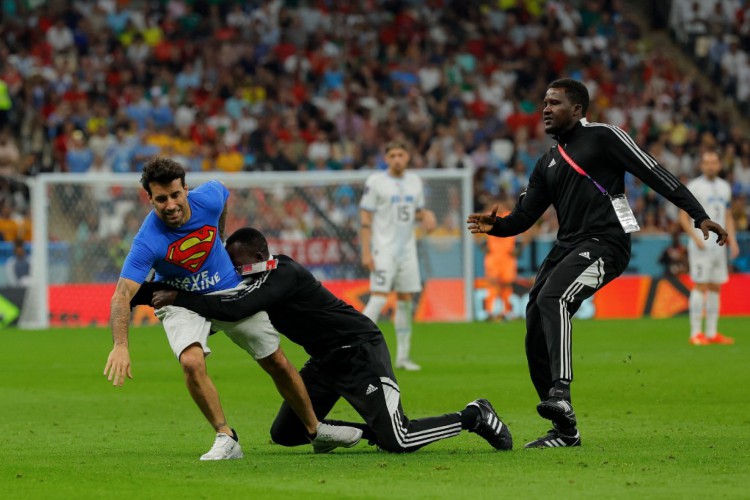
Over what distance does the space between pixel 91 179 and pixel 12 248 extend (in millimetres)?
1737

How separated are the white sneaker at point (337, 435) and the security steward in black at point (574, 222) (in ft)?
3.73

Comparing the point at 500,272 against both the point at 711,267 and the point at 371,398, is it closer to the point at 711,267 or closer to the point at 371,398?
the point at 711,267

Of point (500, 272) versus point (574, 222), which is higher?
point (574, 222)

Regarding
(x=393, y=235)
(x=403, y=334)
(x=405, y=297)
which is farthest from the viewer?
(x=393, y=235)

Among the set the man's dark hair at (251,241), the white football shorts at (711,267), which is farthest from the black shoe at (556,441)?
the white football shorts at (711,267)

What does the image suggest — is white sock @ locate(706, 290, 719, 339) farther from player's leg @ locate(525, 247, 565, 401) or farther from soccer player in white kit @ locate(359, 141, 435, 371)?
player's leg @ locate(525, 247, 565, 401)

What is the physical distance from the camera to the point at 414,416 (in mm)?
10578

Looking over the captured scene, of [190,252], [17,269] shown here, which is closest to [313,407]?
[190,252]

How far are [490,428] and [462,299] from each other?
586 inches

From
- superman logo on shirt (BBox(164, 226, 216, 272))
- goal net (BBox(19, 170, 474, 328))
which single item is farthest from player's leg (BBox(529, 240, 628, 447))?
goal net (BBox(19, 170, 474, 328))

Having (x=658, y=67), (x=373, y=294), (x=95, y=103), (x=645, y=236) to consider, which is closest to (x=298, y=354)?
(x=373, y=294)

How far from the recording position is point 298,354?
1659 centimetres

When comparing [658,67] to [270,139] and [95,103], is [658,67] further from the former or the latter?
[95,103]

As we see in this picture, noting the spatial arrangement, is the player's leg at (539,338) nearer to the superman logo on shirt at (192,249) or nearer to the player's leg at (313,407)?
the player's leg at (313,407)
